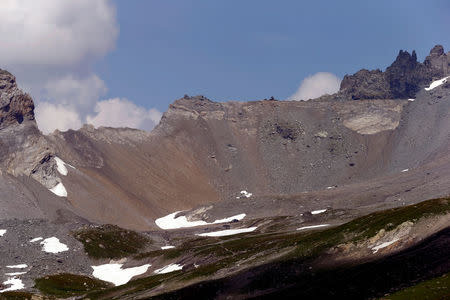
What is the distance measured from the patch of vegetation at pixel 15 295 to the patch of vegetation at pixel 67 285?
566 cm

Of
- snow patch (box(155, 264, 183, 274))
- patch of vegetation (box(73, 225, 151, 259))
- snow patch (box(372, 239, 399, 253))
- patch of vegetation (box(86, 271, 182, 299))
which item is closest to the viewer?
snow patch (box(372, 239, 399, 253))

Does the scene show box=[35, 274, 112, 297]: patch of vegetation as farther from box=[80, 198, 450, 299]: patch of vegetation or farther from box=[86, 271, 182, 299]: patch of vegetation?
box=[80, 198, 450, 299]: patch of vegetation

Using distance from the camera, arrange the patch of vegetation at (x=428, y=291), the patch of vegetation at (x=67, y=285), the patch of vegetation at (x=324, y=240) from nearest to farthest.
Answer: the patch of vegetation at (x=428, y=291), the patch of vegetation at (x=324, y=240), the patch of vegetation at (x=67, y=285)

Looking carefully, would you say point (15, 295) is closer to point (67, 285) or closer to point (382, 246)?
point (67, 285)

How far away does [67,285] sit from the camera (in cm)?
10269

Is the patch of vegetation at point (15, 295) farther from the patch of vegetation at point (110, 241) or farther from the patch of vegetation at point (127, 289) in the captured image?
the patch of vegetation at point (110, 241)

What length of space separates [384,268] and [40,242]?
3624 inches

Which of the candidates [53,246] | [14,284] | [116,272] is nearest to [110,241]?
[53,246]

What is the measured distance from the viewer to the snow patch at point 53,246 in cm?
12825

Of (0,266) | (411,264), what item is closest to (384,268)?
(411,264)

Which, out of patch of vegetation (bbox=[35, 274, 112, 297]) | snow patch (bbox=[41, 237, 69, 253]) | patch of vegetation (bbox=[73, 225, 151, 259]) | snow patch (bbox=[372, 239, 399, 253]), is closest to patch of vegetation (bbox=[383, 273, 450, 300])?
snow patch (bbox=[372, 239, 399, 253])

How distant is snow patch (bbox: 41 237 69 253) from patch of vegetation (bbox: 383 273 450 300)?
93.5 metres

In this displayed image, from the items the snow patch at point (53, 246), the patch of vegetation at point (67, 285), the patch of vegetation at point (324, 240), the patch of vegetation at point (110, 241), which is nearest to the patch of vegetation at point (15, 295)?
the patch of vegetation at point (67, 285)

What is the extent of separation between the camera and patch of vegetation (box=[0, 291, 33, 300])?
85.3 metres
